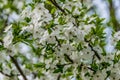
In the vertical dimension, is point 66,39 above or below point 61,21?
below

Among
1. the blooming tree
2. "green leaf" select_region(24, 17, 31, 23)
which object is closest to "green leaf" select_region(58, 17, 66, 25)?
the blooming tree

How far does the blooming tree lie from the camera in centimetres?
355

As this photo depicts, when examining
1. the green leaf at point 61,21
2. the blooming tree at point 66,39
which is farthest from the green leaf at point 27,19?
the green leaf at point 61,21

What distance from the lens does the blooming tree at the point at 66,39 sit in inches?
140

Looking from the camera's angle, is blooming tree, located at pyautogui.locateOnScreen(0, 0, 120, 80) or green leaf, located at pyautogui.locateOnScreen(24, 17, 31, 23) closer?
blooming tree, located at pyautogui.locateOnScreen(0, 0, 120, 80)

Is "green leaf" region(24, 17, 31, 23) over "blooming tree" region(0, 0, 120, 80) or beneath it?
over

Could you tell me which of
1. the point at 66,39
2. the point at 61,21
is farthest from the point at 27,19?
the point at 66,39

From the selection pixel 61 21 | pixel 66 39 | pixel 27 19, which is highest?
pixel 27 19

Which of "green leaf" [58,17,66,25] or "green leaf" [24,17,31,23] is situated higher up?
"green leaf" [24,17,31,23]

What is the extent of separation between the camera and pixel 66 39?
356cm

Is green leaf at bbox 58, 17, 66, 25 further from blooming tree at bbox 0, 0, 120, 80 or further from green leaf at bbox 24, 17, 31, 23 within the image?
green leaf at bbox 24, 17, 31, 23

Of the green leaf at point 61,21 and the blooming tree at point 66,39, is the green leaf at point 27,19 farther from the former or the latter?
the green leaf at point 61,21

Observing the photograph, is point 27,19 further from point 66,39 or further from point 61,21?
point 66,39

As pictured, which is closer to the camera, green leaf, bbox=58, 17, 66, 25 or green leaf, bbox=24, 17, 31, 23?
green leaf, bbox=58, 17, 66, 25
